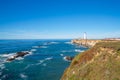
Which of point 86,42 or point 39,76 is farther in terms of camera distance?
point 86,42

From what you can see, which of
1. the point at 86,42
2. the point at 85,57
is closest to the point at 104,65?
the point at 85,57

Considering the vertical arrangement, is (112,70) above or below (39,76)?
above

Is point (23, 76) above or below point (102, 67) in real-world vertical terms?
below

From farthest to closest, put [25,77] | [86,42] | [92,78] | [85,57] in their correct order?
[86,42] < [25,77] < [85,57] < [92,78]

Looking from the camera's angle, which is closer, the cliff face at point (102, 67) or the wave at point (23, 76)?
the cliff face at point (102, 67)

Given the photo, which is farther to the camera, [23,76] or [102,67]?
[23,76]

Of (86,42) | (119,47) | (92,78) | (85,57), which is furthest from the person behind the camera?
(86,42)

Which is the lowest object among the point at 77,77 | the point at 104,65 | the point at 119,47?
the point at 77,77

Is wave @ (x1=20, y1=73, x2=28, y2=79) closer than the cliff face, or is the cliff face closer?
the cliff face

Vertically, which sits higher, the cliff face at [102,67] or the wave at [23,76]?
the cliff face at [102,67]

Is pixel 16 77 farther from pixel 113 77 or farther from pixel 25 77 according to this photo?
pixel 113 77

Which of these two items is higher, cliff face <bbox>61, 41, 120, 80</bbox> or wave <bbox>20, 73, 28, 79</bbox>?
cliff face <bbox>61, 41, 120, 80</bbox>
